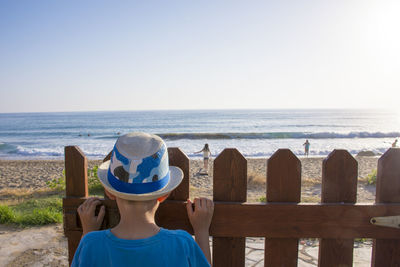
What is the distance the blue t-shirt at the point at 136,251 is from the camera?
1.05 meters

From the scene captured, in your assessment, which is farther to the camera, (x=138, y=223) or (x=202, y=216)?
(x=202, y=216)

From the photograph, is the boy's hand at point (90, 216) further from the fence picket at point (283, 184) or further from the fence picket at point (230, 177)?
the fence picket at point (283, 184)

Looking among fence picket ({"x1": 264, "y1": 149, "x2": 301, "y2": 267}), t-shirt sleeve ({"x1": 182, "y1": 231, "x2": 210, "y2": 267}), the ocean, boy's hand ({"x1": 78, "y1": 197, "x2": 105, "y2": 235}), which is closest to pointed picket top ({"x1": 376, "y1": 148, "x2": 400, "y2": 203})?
fence picket ({"x1": 264, "y1": 149, "x2": 301, "y2": 267})

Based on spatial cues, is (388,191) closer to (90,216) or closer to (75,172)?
(90,216)

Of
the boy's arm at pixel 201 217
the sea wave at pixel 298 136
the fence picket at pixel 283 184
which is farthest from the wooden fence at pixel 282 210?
the sea wave at pixel 298 136

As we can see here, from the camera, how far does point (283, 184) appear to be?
1534mm

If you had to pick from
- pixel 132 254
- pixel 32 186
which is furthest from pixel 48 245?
pixel 32 186

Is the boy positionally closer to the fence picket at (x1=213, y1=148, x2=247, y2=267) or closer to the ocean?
the fence picket at (x1=213, y1=148, x2=247, y2=267)

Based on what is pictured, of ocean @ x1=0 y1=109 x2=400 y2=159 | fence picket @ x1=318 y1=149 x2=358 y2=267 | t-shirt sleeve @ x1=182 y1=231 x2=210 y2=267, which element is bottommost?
ocean @ x1=0 y1=109 x2=400 y2=159

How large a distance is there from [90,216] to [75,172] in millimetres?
299

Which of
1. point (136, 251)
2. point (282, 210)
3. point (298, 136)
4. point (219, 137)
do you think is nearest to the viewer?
point (136, 251)

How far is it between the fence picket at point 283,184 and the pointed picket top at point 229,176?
0.14 meters

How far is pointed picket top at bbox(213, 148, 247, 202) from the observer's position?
1.52m

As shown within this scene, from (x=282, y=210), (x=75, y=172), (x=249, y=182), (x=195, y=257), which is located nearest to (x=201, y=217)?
(x=195, y=257)
